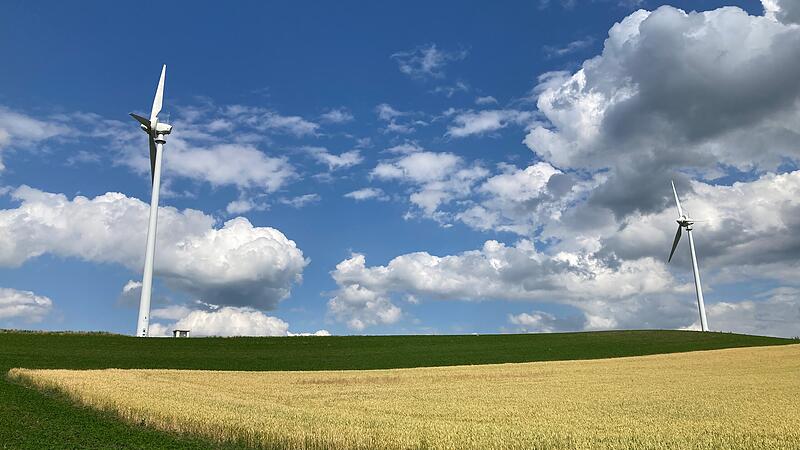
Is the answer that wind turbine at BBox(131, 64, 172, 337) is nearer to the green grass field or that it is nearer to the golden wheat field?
the green grass field

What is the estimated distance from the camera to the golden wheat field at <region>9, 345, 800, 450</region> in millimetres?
20422

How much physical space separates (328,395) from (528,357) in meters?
45.2

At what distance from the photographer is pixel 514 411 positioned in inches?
1117

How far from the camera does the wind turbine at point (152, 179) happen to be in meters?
86.2

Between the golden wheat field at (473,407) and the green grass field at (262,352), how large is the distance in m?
2.40

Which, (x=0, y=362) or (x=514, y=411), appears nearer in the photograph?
(x=514, y=411)

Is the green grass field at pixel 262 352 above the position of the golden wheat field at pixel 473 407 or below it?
above

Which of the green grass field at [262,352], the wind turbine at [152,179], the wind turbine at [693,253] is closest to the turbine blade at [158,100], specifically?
the wind turbine at [152,179]

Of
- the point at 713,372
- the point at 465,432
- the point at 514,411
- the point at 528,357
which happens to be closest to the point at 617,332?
the point at 528,357

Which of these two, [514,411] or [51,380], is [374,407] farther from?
[51,380]

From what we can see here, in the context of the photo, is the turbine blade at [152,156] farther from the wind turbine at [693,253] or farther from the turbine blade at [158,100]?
the wind turbine at [693,253]

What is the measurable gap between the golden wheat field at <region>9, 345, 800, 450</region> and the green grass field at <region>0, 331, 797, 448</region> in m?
2.40

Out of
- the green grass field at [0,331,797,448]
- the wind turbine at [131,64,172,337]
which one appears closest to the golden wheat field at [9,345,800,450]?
the green grass field at [0,331,797,448]

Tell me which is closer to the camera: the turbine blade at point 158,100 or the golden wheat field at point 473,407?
the golden wheat field at point 473,407
